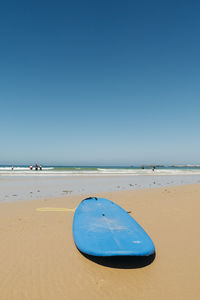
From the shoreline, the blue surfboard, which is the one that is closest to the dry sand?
the blue surfboard

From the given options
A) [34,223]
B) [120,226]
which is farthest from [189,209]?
[34,223]

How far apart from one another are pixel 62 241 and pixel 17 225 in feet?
5.29

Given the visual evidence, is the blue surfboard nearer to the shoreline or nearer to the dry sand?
the dry sand

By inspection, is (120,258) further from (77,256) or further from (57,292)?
(57,292)

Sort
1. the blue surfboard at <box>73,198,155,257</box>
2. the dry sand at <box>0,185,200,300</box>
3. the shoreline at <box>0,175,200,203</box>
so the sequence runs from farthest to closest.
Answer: the shoreline at <box>0,175,200,203</box>, the blue surfboard at <box>73,198,155,257</box>, the dry sand at <box>0,185,200,300</box>

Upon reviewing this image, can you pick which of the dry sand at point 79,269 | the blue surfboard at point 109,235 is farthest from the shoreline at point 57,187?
the blue surfboard at point 109,235

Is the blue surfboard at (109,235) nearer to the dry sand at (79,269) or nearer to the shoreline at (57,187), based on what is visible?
the dry sand at (79,269)

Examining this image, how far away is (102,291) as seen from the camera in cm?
215

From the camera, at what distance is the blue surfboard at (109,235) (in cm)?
258

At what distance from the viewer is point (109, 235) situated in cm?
306

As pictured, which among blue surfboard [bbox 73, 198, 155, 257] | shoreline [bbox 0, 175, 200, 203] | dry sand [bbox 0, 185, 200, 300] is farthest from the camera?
shoreline [bbox 0, 175, 200, 203]

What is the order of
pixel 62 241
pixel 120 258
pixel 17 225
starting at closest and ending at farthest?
pixel 120 258
pixel 62 241
pixel 17 225

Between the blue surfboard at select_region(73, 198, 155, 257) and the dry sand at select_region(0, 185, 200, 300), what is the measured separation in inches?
10.3

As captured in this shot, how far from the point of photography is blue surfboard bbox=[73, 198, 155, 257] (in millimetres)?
2584
